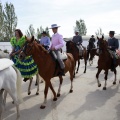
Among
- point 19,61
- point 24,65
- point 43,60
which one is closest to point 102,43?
point 43,60

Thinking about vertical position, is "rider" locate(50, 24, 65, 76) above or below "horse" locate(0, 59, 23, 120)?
above

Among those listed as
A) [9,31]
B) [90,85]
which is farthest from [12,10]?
[90,85]

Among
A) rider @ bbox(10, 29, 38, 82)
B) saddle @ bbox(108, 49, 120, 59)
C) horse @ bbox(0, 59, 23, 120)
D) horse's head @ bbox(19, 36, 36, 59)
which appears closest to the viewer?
horse @ bbox(0, 59, 23, 120)

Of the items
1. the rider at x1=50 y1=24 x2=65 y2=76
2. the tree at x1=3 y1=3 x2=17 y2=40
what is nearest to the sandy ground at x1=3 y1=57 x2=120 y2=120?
the rider at x1=50 y1=24 x2=65 y2=76

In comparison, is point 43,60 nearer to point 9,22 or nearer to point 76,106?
point 76,106

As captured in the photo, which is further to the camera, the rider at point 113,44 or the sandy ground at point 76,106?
the rider at point 113,44

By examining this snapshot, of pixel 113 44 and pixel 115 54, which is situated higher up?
pixel 113 44

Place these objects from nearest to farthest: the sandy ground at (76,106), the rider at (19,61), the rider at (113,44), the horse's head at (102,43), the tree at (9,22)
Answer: the sandy ground at (76,106)
the rider at (19,61)
the horse's head at (102,43)
the rider at (113,44)
the tree at (9,22)

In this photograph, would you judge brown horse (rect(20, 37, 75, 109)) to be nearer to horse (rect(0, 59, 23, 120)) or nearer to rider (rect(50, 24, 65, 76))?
rider (rect(50, 24, 65, 76))


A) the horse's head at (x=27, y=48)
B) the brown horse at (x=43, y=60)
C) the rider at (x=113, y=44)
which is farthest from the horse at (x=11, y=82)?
the rider at (x=113, y=44)

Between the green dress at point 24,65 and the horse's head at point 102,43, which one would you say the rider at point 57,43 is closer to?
the green dress at point 24,65

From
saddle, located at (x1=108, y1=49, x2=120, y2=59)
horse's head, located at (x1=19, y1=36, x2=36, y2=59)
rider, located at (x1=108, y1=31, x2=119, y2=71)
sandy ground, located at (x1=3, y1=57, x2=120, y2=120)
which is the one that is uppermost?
horse's head, located at (x1=19, y1=36, x2=36, y2=59)

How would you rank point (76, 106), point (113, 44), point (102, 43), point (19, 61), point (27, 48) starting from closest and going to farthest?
point (27, 48), point (76, 106), point (19, 61), point (102, 43), point (113, 44)

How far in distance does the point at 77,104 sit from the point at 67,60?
159cm
